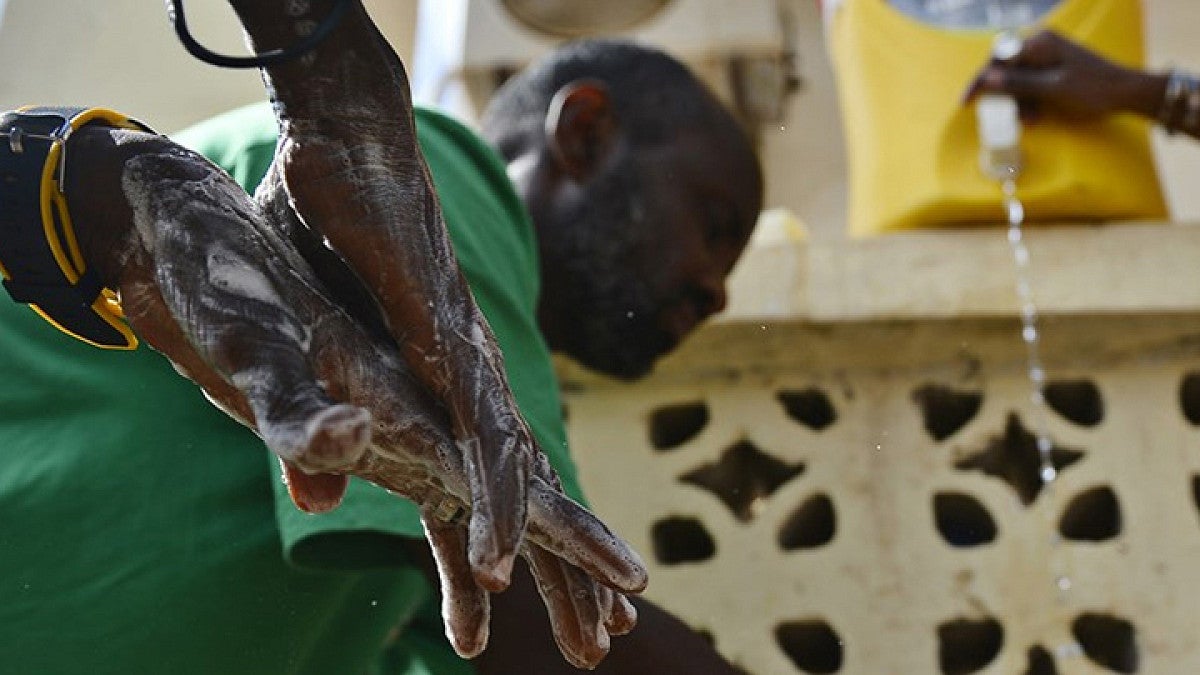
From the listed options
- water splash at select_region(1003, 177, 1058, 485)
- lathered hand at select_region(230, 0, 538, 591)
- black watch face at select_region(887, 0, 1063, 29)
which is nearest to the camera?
lathered hand at select_region(230, 0, 538, 591)

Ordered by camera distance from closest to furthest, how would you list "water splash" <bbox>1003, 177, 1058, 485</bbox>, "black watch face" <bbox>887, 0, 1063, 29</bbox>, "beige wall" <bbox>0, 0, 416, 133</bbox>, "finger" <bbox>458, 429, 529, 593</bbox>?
"finger" <bbox>458, 429, 529, 593</bbox>, "water splash" <bbox>1003, 177, 1058, 485</bbox>, "black watch face" <bbox>887, 0, 1063, 29</bbox>, "beige wall" <bbox>0, 0, 416, 133</bbox>

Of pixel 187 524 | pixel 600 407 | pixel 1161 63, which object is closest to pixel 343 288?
pixel 187 524

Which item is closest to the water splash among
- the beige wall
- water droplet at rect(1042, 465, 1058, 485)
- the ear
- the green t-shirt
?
water droplet at rect(1042, 465, 1058, 485)

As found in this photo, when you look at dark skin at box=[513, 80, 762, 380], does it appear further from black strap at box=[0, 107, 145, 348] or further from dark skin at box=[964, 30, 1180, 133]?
black strap at box=[0, 107, 145, 348]

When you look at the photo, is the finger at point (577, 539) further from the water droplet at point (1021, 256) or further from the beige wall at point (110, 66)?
the beige wall at point (110, 66)

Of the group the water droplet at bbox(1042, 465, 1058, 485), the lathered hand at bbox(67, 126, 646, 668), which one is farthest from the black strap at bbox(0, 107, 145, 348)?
the water droplet at bbox(1042, 465, 1058, 485)

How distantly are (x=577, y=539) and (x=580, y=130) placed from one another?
5.30 feet

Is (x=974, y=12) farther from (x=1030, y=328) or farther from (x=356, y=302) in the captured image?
(x=356, y=302)

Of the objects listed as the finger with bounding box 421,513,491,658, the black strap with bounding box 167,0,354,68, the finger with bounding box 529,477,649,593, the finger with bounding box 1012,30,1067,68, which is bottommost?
the finger with bounding box 1012,30,1067,68

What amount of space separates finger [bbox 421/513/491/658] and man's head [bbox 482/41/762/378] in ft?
4.48

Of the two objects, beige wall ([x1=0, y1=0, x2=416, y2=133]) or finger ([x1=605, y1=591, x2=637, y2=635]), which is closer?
finger ([x1=605, y1=591, x2=637, y2=635])

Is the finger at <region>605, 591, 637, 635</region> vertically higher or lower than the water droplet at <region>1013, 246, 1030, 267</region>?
higher

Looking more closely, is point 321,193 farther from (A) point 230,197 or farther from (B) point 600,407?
(B) point 600,407

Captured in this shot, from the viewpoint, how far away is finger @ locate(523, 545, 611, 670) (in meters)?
1.46
